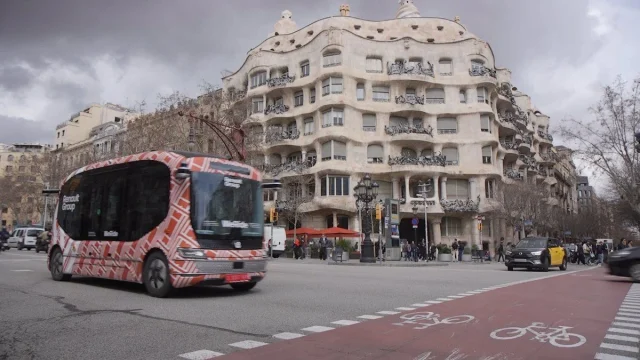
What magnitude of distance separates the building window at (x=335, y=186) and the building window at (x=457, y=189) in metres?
10.1

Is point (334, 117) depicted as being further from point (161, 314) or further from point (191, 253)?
point (161, 314)

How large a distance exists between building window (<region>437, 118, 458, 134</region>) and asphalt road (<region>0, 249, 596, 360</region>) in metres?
34.4

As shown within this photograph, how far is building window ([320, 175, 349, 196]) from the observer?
133 feet

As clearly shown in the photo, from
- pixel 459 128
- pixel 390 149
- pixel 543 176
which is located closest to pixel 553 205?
pixel 543 176

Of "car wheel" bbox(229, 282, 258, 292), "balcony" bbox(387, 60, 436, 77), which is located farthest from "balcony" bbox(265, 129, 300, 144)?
"car wheel" bbox(229, 282, 258, 292)

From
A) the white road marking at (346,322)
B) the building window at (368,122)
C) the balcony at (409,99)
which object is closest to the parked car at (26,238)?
the building window at (368,122)

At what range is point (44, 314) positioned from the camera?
701 cm

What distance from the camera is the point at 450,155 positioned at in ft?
144

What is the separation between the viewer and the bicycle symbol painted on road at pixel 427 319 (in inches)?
254

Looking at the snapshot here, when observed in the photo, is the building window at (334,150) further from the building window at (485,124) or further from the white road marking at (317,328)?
the white road marking at (317,328)

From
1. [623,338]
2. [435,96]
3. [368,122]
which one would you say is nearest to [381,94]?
[368,122]

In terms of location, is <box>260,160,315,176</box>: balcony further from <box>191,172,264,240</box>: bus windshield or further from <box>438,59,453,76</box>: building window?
<box>191,172,264,240</box>: bus windshield

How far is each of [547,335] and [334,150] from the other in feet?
117

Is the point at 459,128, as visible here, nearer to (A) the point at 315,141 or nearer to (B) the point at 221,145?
(A) the point at 315,141
